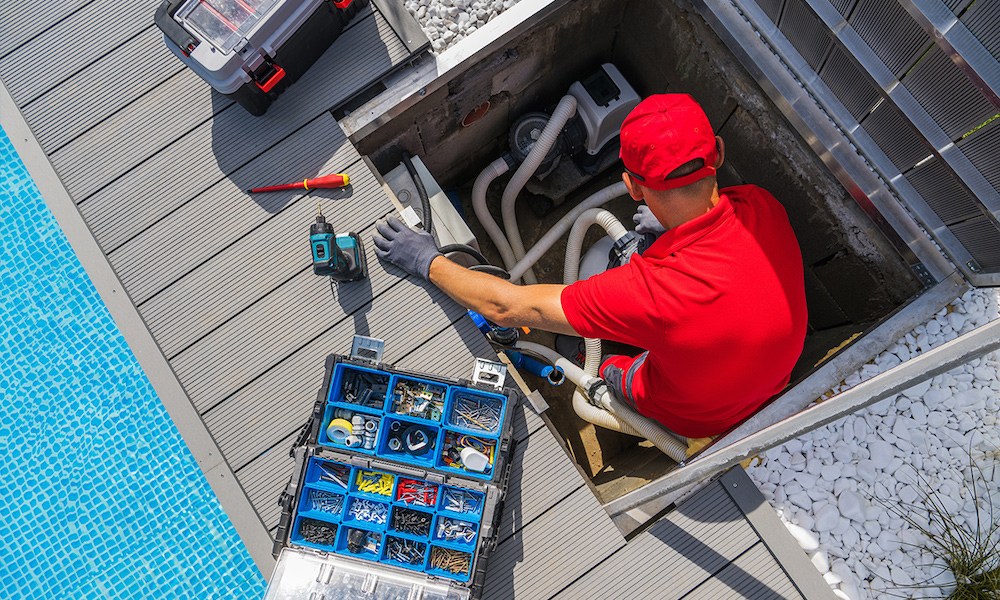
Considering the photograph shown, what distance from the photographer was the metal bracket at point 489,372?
2.33 metres

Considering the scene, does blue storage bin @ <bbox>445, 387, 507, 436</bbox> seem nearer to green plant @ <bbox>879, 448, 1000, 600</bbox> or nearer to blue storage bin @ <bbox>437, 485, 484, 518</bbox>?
blue storage bin @ <bbox>437, 485, 484, 518</bbox>

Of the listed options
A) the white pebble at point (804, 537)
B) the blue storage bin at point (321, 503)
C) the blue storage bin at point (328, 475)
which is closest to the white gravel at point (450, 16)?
the blue storage bin at point (328, 475)

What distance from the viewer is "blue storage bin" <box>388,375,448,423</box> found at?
2.31 metres

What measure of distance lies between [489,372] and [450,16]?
1.94m

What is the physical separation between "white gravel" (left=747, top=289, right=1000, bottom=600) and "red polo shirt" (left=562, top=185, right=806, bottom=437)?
0.48 metres

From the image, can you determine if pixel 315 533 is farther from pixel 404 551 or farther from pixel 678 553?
pixel 678 553

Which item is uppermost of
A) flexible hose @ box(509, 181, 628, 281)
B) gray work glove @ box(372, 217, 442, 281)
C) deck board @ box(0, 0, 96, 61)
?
deck board @ box(0, 0, 96, 61)

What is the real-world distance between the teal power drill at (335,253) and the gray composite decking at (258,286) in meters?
0.11

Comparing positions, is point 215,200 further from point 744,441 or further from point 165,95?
point 744,441

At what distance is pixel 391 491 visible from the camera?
2.20 meters

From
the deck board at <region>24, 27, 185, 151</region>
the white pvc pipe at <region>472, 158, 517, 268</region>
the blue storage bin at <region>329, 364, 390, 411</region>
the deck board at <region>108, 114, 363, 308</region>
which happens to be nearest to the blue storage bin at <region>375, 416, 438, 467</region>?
the blue storage bin at <region>329, 364, 390, 411</region>

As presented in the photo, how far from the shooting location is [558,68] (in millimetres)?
3488

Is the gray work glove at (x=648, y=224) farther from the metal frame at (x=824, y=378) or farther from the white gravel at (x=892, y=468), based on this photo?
the white gravel at (x=892, y=468)

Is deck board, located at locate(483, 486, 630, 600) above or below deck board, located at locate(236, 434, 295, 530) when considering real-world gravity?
below
